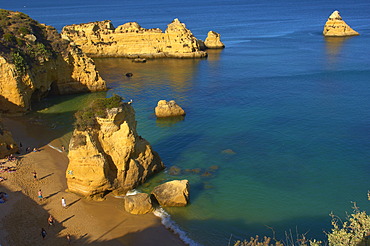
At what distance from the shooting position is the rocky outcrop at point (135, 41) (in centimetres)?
8556

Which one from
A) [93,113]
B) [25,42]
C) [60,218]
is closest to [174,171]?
[93,113]

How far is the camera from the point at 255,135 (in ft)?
124

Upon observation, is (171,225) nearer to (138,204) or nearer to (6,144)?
(138,204)

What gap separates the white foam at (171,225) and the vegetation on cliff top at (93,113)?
8212 mm

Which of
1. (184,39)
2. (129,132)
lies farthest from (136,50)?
(129,132)

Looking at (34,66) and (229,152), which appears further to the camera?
(34,66)

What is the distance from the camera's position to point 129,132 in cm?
2727

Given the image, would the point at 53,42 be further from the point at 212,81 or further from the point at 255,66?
the point at 255,66

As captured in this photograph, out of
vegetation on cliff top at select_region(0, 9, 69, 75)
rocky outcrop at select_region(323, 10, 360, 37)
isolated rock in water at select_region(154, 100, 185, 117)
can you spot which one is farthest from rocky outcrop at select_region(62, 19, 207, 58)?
rocky outcrop at select_region(323, 10, 360, 37)

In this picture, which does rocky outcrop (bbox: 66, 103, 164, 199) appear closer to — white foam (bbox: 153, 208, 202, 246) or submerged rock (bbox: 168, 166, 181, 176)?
submerged rock (bbox: 168, 166, 181, 176)

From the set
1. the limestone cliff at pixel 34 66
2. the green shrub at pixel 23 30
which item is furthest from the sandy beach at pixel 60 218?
the green shrub at pixel 23 30

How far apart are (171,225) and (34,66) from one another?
3465cm

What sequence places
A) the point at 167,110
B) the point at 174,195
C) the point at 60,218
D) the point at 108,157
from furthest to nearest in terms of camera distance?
1. the point at 167,110
2. the point at 108,157
3. the point at 174,195
4. the point at 60,218

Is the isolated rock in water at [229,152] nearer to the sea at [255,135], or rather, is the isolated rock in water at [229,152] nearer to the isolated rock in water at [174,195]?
the sea at [255,135]
